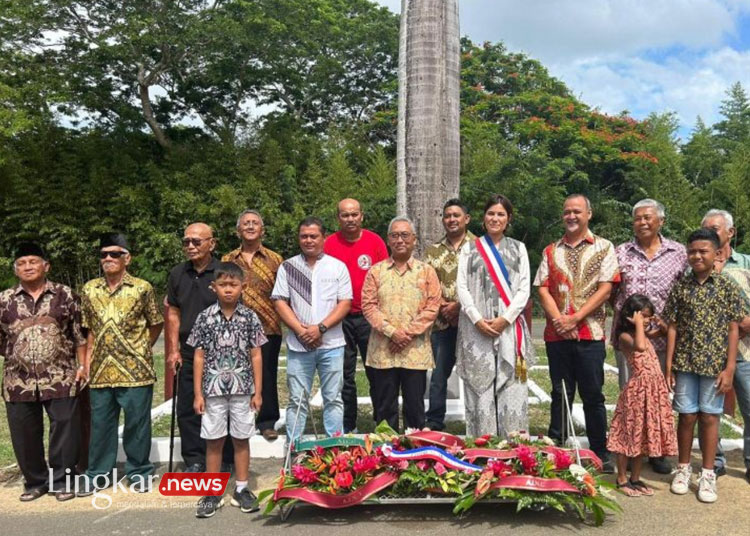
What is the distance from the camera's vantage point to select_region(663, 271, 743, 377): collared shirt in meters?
3.89

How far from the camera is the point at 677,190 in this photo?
715 inches

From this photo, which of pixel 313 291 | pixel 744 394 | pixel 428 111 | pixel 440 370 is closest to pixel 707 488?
pixel 744 394

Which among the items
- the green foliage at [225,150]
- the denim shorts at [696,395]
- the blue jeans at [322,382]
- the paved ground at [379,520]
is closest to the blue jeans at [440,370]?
the blue jeans at [322,382]

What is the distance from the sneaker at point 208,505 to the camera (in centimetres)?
373

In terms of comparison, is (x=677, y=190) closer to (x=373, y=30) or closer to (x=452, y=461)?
(x=373, y=30)

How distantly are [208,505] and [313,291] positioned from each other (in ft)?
4.87

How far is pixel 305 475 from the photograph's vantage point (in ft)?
12.2

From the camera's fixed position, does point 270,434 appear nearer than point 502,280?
No

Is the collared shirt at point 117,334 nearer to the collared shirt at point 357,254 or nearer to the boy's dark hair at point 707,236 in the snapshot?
the collared shirt at point 357,254

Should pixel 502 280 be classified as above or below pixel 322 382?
above

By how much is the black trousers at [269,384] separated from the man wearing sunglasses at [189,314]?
646 millimetres

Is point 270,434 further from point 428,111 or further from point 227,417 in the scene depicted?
point 428,111

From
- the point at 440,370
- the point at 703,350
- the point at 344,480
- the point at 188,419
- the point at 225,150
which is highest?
the point at 225,150

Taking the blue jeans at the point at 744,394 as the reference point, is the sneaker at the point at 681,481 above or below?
below
